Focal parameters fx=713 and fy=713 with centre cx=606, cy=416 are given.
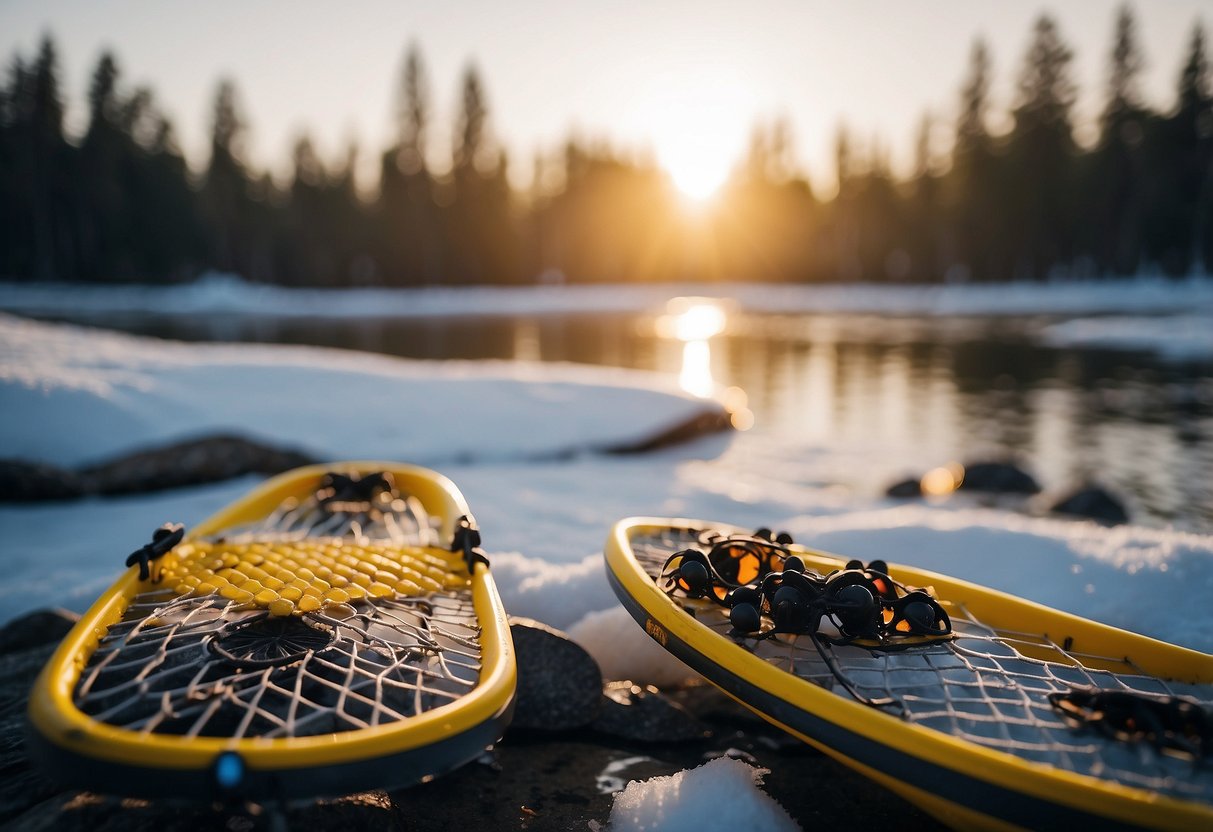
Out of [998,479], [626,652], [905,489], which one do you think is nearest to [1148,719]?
[626,652]

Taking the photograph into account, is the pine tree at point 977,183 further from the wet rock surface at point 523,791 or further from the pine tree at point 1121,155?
the wet rock surface at point 523,791

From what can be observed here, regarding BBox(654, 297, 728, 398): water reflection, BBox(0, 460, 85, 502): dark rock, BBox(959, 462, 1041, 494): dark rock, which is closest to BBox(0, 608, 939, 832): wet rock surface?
BBox(0, 460, 85, 502): dark rock

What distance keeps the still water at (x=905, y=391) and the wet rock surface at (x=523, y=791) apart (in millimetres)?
3965

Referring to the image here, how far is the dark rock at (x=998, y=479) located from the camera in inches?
338

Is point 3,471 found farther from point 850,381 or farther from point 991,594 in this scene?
point 850,381

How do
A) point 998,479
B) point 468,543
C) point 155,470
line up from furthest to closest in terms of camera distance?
1. point 998,479
2. point 155,470
3. point 468,543

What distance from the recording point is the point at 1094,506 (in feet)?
24.4

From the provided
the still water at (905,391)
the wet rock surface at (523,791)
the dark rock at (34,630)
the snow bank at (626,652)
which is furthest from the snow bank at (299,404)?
the snow bank at (626,652)

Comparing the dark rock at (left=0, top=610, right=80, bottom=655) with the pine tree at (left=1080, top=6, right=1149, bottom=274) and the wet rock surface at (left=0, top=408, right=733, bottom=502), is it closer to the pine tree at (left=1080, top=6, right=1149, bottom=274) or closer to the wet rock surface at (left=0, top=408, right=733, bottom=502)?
the wet rock surface at (left=0, top=408, right=733, bottom=502)

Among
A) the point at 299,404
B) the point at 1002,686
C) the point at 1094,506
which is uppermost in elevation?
the point at 299,404

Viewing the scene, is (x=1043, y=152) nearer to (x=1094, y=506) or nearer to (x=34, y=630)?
(x=1094, y=506)

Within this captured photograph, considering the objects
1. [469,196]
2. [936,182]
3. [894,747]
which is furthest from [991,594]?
[936,182]

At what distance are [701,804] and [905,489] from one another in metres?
6.51

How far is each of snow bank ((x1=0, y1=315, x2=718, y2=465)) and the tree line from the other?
4663cm
